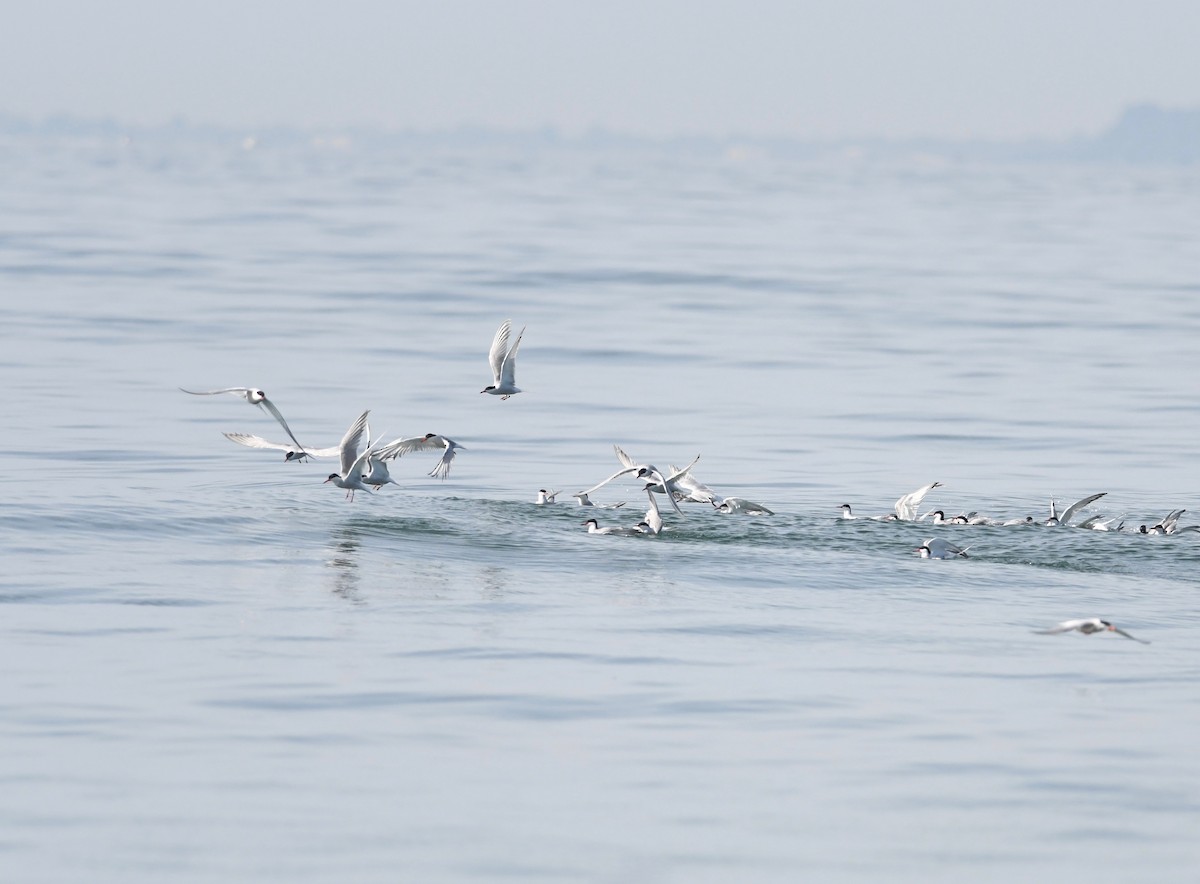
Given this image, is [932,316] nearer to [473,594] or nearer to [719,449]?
[719,449]

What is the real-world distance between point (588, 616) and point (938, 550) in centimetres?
493

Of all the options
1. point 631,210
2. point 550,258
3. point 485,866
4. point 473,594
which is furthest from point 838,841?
point 631,210

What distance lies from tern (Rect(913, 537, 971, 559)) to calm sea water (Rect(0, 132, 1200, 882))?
225 mm

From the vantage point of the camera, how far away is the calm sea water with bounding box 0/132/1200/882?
418 inches

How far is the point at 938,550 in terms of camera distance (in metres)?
19.2

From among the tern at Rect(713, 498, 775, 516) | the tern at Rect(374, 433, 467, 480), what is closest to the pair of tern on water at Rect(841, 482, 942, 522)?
the tern at Rect(713, 498, 775, 516)

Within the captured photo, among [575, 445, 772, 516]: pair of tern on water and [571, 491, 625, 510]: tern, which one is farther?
[571, 491, 625, 510]: tern

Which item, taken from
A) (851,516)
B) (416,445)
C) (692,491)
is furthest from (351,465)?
(851,516)

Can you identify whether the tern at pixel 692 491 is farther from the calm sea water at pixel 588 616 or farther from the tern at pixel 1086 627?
the tern at pixel 1086 627

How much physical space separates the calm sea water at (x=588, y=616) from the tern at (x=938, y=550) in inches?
8.9

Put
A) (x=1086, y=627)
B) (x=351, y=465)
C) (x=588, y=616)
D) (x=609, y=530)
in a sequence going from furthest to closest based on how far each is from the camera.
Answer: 1. (x=609, y=530)
2. (x=351, y=465)
3. (x=588, y=616)
4. (x=1086, y=627)

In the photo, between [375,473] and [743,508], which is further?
[743,508]

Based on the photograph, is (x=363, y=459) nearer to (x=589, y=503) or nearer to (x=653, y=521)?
(x=653, y=521)

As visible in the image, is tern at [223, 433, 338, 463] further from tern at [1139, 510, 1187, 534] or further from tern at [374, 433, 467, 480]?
tern at [1139, 510, 1187, 534]
